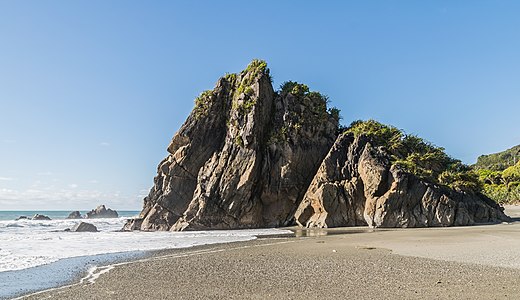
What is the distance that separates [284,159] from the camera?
4481cm

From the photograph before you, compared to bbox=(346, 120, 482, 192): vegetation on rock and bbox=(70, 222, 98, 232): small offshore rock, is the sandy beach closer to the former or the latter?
bbox=(346, 120, 482, 192): vegetation on rock

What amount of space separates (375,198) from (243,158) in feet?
50.9

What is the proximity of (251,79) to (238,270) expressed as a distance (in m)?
35.7

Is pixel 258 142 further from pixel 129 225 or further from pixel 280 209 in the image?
pixel 129 225

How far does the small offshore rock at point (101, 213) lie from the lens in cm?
12225

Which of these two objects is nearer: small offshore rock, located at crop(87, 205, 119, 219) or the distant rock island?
the distant rock island

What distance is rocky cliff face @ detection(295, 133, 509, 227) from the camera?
35656 mm

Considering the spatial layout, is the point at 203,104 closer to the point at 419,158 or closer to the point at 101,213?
the point at 419,158

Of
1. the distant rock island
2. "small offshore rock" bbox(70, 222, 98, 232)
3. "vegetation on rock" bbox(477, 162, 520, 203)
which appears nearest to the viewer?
the distant rock island

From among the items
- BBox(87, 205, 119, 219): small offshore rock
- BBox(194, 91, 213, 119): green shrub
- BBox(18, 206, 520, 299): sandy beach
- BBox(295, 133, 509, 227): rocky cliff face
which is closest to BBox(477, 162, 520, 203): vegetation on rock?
BBox(295, 133, 509, 227): rocky cliff face

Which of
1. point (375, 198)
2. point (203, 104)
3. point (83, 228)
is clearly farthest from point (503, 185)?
point (83, 228)

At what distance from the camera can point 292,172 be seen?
44.4m

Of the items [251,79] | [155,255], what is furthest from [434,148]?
[155,255]

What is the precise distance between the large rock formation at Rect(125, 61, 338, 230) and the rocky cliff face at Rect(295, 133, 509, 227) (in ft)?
12.2
